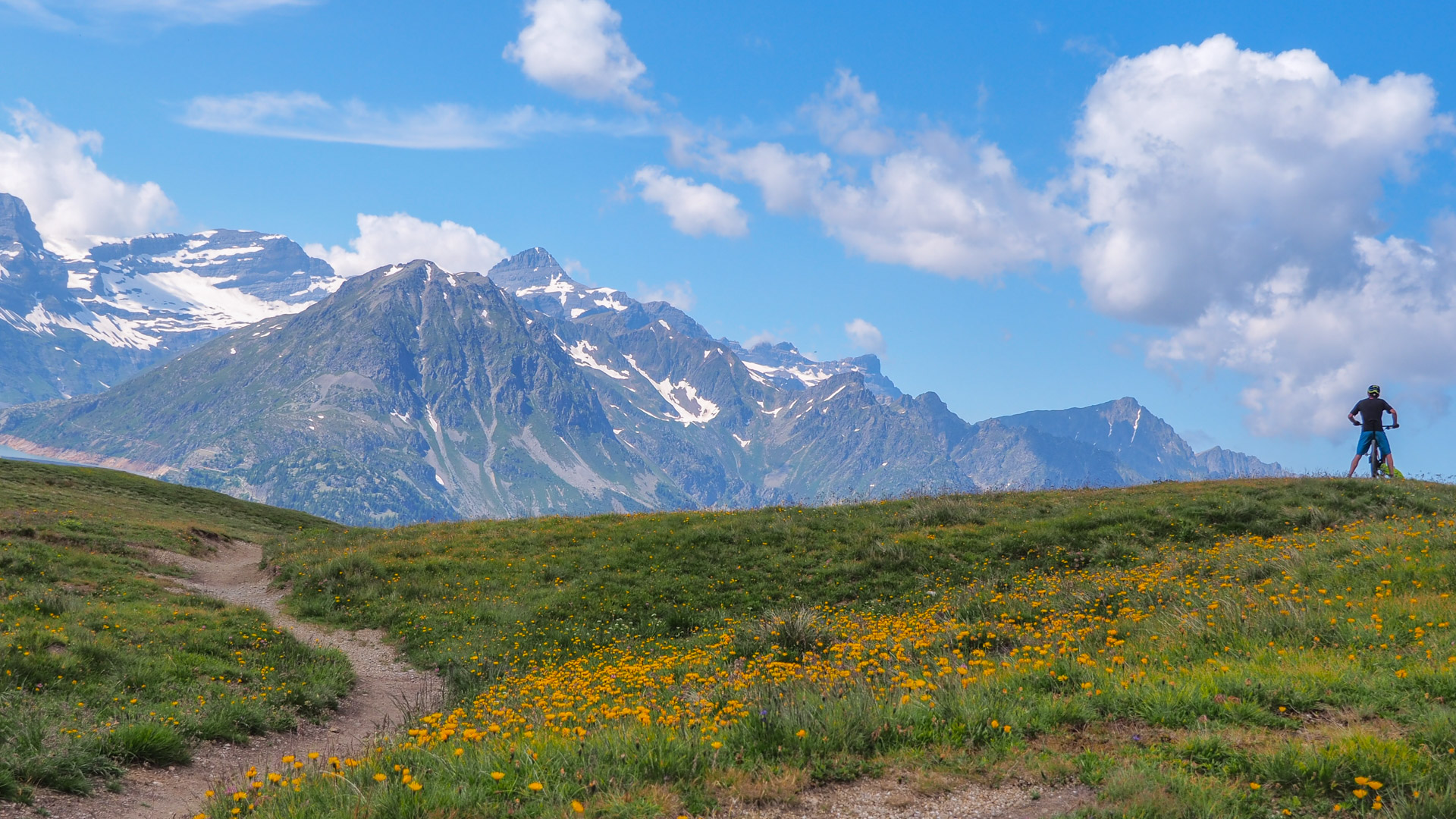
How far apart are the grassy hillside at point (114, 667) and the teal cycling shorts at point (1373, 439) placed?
35.7m

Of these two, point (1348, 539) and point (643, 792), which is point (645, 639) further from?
point (1348, 539)

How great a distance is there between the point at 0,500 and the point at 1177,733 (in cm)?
4882

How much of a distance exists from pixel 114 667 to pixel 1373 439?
1566 inches

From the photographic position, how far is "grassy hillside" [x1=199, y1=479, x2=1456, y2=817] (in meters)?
7.08

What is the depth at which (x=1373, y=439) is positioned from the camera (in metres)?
29.2

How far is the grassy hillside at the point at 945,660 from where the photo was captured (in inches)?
279

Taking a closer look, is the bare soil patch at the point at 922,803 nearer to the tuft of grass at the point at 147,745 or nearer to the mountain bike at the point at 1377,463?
the tuft of grass at the point at 147,745

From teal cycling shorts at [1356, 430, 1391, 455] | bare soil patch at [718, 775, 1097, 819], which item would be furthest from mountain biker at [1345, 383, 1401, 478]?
bare soil patch at [718, 775, 1097, 819]

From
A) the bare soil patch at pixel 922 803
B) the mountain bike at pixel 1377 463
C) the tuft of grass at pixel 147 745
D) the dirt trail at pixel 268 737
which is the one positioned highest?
the mountain bike at pixel 1377 463

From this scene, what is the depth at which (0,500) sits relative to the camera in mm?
36250

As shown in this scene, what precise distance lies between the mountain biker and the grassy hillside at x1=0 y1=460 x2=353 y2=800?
35488mm

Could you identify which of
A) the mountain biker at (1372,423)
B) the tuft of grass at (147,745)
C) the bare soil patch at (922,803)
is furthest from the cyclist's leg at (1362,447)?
the tuft of grass at (147,745)

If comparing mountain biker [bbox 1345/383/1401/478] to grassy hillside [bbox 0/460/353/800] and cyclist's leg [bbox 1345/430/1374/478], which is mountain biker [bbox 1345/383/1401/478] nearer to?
cyclist's leg [bbox 1345/430/1374/478]

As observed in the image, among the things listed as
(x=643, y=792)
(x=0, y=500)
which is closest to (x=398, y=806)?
(x=643, y=792)
